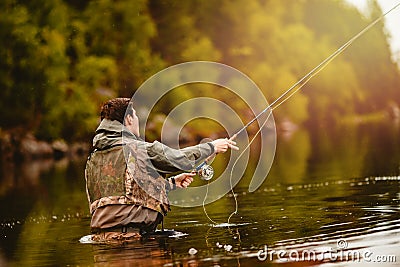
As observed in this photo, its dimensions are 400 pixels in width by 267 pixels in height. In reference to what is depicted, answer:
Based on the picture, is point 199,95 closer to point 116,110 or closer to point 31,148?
point 31,148

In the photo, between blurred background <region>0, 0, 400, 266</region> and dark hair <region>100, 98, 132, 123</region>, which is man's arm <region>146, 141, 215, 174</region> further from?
blurred background <region>0, 0, 400, 266</region>

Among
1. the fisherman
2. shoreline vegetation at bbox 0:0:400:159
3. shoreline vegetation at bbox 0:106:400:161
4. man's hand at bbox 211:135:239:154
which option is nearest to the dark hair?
the fisherman

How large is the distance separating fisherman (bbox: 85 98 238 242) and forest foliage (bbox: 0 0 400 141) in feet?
101

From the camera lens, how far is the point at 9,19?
4000 cm

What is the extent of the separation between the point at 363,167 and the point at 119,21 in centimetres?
3237

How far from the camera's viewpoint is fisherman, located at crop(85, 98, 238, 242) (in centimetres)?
941

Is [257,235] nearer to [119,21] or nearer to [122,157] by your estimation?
[122,157]

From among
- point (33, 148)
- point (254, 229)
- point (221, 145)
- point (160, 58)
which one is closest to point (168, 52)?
point (160, 58)

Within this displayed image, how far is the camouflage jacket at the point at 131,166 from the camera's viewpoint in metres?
9.40

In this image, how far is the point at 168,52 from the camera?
2340 inches

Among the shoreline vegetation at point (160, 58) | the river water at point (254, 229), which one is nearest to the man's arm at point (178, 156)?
the river water at point (254, 229)

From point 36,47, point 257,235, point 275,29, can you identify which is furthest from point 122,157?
point 275,29

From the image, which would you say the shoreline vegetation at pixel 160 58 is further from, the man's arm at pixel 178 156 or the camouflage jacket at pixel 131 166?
the man's arm at pixel 178 156

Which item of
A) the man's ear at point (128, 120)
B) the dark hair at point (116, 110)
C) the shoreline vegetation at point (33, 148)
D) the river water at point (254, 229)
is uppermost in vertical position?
the shoreline vegetation at point (33, 148)
